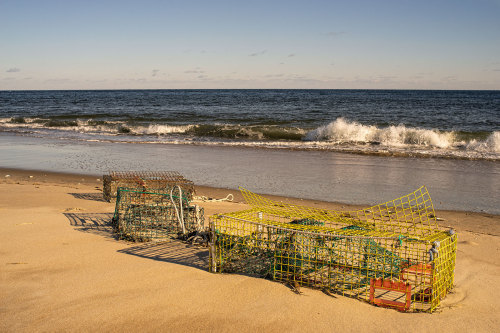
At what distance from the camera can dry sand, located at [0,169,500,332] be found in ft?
12.3

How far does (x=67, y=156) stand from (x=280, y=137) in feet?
37.0

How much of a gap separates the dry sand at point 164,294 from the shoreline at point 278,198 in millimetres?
1252

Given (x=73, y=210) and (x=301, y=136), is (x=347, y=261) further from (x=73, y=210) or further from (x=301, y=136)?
(x=301, y=136)

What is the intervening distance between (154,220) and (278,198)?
365cm

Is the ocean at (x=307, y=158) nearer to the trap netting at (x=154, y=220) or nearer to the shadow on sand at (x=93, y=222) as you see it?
the shadow on sand at (x=93, y=222)

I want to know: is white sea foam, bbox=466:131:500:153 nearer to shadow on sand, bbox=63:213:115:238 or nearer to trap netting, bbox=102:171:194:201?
trap netting, bbox=102:171:194:201

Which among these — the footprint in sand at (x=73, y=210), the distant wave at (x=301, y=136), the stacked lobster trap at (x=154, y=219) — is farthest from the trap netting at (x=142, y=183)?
the distant wave at (x=301, y=136)

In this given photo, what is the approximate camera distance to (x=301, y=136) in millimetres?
23234

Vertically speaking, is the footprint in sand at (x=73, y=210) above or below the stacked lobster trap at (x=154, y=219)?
below

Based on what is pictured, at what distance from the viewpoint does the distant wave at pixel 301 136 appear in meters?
17.8

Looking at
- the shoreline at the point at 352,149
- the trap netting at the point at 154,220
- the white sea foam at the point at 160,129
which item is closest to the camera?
the trap netting at the point at 154,220

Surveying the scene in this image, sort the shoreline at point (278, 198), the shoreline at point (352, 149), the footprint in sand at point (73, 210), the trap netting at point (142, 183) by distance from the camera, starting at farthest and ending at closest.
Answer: the shoreline at point (352, 149) → the trap netting at point (142, 183) → the shoreline at point (278, 198) → the footprint in sand at point (73, 210)

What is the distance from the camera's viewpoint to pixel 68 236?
592 centimetres

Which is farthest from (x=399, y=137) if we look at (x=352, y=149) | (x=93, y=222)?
(x=93, y=222)
